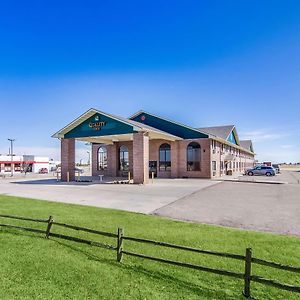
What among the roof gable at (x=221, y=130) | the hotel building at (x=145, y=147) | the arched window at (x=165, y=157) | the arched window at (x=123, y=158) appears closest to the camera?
the hotel building at (x=145, y=147)

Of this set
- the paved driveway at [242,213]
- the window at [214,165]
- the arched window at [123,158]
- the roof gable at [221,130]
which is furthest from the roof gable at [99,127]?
the roof gable at [221,130]

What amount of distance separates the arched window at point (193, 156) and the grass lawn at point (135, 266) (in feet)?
75.7

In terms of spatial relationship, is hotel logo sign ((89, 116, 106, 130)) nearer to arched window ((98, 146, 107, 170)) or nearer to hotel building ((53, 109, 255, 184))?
hotel building ((53, 109, 255, 184))

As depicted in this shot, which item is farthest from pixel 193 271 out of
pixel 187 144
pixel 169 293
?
pixel 187 144

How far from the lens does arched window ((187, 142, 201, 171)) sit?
102 feet

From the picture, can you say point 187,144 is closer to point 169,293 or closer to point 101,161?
point 101,161

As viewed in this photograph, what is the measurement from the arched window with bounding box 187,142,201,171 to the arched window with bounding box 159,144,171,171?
2.54m

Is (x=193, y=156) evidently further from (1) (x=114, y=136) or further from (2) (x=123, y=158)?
(1) (x=114, y=136)

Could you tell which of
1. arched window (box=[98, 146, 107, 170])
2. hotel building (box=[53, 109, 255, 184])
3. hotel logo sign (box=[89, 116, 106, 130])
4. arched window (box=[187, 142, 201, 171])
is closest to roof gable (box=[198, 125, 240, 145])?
hotel building (box=[53, 109, 255, 184])

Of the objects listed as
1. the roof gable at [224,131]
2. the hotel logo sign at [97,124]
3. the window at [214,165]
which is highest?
the roof gable at [224,131]

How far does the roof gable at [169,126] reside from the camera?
103 feet

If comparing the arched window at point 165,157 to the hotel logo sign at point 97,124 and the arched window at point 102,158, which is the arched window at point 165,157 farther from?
the hotel logo sign at point 97,124

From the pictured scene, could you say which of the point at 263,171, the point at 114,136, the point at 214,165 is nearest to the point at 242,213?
the point at 114,136

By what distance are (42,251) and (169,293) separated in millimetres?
3490
